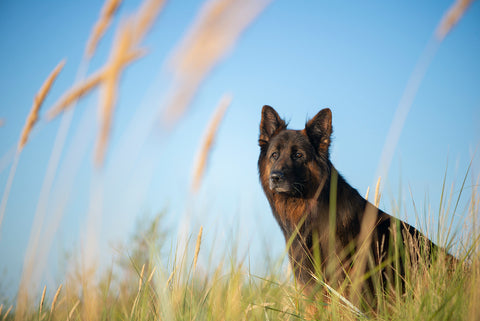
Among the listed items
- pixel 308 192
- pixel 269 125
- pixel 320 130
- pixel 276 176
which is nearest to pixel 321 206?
pixel 308 192

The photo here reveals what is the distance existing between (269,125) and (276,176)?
1009mm

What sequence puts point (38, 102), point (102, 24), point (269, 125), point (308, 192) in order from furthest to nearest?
point (269, 125) < point (308, 192) < point (38, 102) < point (102, 24)

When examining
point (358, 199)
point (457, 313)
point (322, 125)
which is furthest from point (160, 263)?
point (322, 125)

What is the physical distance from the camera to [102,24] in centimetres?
132

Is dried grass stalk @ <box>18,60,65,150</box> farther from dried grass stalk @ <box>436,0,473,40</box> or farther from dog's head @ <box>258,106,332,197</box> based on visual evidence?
dog's head @ <box>258,106,332,197</box>

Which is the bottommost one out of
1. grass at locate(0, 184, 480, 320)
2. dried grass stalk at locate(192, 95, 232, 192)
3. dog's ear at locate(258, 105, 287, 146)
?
grass at locate(0, 184, 480, 320)

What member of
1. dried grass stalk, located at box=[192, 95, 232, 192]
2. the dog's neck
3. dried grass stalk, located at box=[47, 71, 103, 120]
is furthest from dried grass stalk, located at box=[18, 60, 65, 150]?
the dog's neck

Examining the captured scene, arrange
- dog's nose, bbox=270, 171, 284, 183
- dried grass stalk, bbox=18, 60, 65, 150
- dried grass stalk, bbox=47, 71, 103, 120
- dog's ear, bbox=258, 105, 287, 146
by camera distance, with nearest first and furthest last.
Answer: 1. dried grass stalk, bbox=47, 71, 103, 120
2. dried grass stalk, bbox=18, 60, 65, 150
3. dog's nose, bbox=270, 171, 284, 183
4. dog's ear, bbox=258, 105, 287, 146

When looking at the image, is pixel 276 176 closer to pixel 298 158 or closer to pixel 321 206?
pixel 298 158

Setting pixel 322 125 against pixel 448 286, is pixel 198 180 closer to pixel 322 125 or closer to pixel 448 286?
pixel 448 286

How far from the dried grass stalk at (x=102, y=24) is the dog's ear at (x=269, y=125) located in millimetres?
2964

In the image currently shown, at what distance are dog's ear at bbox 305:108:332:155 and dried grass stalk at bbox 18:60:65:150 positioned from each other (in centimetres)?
300

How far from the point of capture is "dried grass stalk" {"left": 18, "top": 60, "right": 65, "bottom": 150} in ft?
5.06

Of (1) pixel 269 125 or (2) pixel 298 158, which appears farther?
(1) pixel 269 125
